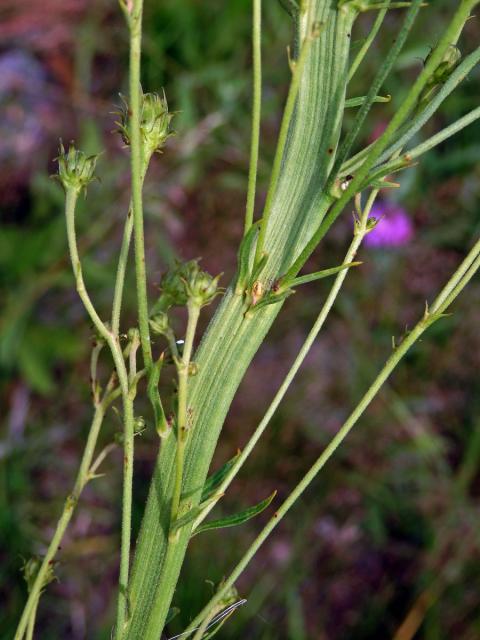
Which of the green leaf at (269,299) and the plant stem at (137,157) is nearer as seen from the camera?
the plant stem at (137,157)

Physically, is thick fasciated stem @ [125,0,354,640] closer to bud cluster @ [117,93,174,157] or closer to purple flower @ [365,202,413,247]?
bud cluster @ [117,93,174,157]

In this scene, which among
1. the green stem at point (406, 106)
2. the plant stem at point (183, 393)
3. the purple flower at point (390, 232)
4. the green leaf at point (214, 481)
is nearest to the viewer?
the green stem at point (406, 106)

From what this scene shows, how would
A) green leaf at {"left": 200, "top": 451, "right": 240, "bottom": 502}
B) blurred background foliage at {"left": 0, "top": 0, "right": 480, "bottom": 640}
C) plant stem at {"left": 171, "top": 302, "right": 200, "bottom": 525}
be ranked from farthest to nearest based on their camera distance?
blurred background foliage at {"left": 0, "top": 0, "right": 480, "bottom": 640}
green leaf at {"left": 200, "top": 451, "right": 240, "bottom": 502}
plant stem at {"left": 171, "top": 302, "right": 200, "bottom": 525}

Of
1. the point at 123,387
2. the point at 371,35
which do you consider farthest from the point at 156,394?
the point at 371,35

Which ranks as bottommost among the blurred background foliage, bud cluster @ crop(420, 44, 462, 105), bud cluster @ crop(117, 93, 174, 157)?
the blurred background foliage

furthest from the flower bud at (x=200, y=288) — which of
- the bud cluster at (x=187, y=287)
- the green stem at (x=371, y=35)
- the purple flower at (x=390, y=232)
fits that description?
the purple flower at (x=390, y=232)

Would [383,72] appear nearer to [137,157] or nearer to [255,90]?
[255,90]

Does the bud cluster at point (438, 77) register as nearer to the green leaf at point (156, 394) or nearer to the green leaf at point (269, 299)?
the green leaf at point (269, 299)

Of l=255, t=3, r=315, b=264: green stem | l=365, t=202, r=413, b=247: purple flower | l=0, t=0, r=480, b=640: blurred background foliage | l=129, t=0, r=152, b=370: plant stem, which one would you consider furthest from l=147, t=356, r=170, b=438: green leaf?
l=365, t=202, r=413, b=247: purple flower

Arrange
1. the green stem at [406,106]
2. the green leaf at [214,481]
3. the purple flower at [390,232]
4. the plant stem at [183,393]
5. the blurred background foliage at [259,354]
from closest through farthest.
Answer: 1. the green stem at [406,106]
2. the plant stem at [183,393]
3. the green leaf at [214,481]
4. the blurred background foliage at [259,354]
5. the purple flower at [390,232]
